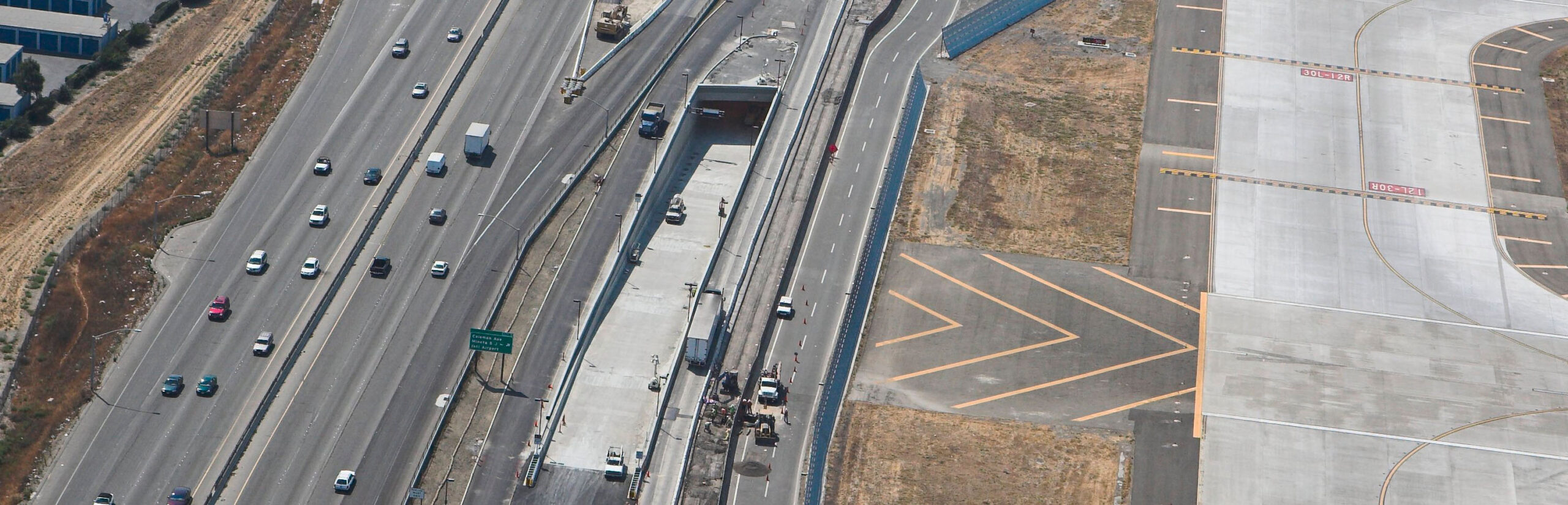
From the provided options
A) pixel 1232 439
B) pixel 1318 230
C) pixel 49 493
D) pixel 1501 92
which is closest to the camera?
pixel 49 493

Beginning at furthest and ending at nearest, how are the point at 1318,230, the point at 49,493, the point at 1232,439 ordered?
1. the point at 1318,230
2. the point at 1232,439
3. the point at 49,493

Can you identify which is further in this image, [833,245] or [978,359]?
[833,245]

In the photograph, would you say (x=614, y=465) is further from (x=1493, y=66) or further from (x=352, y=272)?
(x=1493, y=66)

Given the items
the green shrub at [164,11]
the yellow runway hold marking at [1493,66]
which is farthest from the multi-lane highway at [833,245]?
the green shrub at [164,11]

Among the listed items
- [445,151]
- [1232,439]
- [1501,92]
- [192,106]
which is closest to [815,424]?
[1232,439]

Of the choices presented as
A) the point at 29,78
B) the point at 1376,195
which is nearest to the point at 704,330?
the point at 1376,195

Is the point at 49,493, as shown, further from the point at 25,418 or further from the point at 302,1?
the point at 302,1
